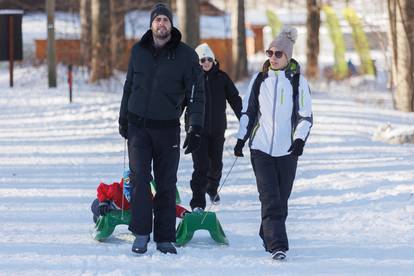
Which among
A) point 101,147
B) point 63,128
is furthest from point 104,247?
point 63,128

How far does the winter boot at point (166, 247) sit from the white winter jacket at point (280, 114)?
3.31ft

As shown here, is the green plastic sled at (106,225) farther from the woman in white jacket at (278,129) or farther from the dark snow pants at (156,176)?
the woman in white jacket at (278,129)

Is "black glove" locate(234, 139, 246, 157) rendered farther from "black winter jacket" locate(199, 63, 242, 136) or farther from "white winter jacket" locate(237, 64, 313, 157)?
"black winter jacket" locate(199, 63, 242, 136)

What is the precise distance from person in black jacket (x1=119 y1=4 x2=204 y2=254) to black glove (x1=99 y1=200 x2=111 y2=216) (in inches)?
21.8

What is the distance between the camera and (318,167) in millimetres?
13305

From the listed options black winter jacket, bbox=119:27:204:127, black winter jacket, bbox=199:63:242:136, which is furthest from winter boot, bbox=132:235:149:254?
black winter jacket, bbox=199:63:242:136

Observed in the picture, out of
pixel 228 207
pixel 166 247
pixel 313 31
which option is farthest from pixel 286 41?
pixel 313 31

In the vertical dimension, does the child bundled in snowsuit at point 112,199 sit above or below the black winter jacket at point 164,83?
below

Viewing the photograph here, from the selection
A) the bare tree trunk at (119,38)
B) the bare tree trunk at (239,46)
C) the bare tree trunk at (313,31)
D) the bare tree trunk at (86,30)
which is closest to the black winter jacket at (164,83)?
the bare tree trunk at (119,38)

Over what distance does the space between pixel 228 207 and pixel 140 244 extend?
9.13 ft

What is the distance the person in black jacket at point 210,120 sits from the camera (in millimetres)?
10016

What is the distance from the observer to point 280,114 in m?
7.79

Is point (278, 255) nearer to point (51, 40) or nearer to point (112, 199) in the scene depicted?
point (112, 199)

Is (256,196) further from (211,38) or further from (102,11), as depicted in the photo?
(211,38)
